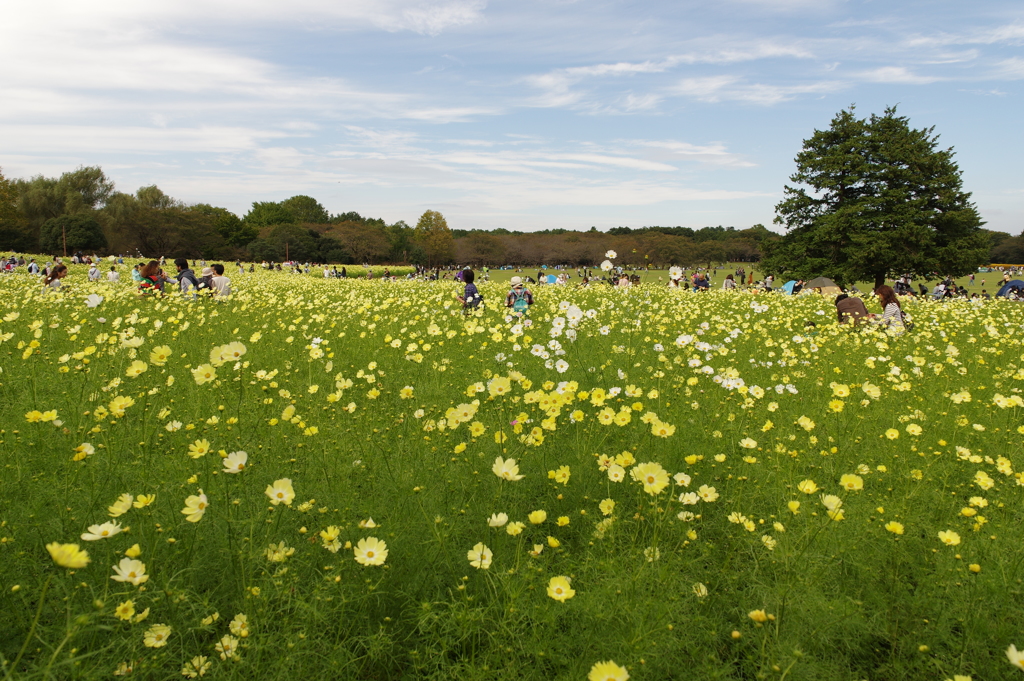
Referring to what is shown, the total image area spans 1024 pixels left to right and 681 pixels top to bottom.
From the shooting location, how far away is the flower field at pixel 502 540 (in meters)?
2.06

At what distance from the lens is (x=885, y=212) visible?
98.9ft

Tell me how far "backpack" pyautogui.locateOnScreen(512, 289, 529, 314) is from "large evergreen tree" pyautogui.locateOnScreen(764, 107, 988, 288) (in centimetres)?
2617

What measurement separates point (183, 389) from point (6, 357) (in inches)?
92.0

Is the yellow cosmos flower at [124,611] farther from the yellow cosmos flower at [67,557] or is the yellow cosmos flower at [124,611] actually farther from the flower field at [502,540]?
the yellow cosmos flower at [67,557]

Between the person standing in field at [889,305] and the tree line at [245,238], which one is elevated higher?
the tree line at [245,238]

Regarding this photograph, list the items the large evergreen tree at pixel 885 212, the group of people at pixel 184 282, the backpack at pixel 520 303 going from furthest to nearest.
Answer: the large evergreen tree at pixel 885 212 → the group of people at pixel 184 282 → the backpack at pixel 520 303

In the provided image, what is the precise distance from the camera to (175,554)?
98.3 inches

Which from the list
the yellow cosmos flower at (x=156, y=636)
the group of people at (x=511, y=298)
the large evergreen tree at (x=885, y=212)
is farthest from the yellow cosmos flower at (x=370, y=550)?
the large evergreen tree at (x=885, y=212)

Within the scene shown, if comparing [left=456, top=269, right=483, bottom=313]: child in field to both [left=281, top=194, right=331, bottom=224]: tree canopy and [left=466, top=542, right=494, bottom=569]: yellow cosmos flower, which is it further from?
[left=281, top=194, right=331, bottom=224]: tree canopy

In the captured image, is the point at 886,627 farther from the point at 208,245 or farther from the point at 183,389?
the point at 208,245

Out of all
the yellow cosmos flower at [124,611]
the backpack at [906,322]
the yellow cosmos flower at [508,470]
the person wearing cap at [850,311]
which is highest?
the person wearing cap at [850,311]

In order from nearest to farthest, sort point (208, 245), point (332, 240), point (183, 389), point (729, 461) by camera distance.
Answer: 1. point (729, 461)
2. point (183, 389)
3. point (208, 245)
4. point (332, 240)

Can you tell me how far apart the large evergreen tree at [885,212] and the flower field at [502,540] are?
2908 cm

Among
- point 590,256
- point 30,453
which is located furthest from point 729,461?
point 590,256
